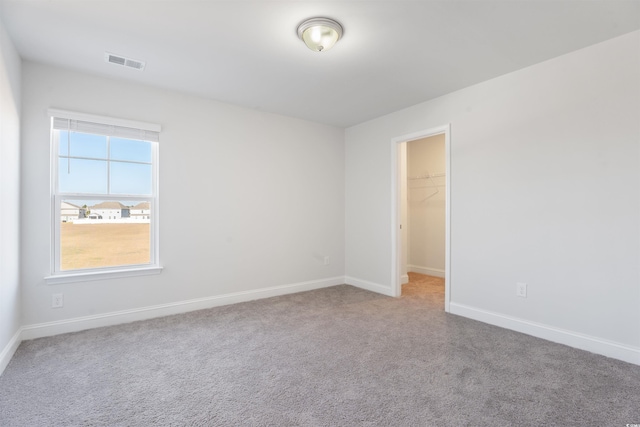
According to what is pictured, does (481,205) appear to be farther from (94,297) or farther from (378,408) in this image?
(94,297)

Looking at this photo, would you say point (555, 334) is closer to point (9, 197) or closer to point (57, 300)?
point (57, 300)

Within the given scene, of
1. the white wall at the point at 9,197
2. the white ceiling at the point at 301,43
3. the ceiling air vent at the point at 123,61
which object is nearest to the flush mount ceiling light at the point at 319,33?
the white ceiling at the point at 301,43

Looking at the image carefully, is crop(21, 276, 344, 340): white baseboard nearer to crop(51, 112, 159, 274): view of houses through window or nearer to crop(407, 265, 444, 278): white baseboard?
crop(51, 112, 159, 274): view of houses through window

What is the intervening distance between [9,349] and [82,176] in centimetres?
159

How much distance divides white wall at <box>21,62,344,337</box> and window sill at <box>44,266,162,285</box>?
0.19 ft

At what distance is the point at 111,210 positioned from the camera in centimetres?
328

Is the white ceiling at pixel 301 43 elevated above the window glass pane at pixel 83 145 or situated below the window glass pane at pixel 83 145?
above

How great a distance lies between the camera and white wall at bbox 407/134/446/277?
5.58 metres

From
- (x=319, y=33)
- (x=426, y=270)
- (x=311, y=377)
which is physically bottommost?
(x=311, y=377)

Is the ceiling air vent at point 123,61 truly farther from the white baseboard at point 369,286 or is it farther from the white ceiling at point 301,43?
the white baseboard at point 369,286

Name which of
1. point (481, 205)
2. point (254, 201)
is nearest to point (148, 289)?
point (254, 201)

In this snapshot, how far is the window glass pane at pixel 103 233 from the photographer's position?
3.05 m

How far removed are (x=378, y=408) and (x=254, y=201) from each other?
2.92 m

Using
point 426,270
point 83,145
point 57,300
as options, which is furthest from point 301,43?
point 426,270
